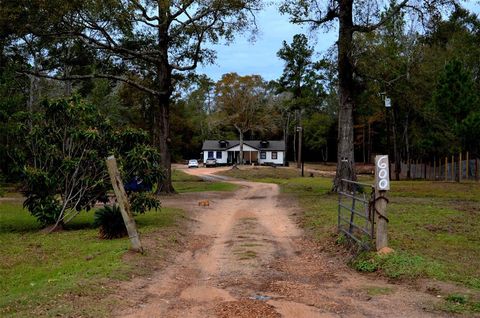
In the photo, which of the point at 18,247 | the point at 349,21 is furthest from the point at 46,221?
the point at 349,21

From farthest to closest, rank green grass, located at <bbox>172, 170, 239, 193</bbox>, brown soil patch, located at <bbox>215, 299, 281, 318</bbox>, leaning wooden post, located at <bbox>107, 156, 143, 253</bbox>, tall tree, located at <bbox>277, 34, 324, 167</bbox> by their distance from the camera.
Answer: tall tree, located at <bbox>277, 34, 324, 167</bbox> < green grass, located at <bbox>172, 170, 239, 193</bbox> < leaning wooden post, located at <bbox>107, 156, 143, 253</bbox> < brown soil patch, located at <bbox>215, 299, 281, 318</bbox>

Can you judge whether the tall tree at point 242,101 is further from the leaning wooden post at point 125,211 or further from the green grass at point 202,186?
the leaning wooden post at point 125,211

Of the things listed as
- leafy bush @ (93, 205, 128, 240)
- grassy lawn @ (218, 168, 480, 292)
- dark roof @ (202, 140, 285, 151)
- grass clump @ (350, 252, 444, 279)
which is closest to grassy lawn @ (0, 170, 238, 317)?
leafy bush @ (93, 205, 128, 240)

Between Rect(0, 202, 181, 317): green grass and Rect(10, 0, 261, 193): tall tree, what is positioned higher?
Rect(10, 0, 261, 193): tall tree

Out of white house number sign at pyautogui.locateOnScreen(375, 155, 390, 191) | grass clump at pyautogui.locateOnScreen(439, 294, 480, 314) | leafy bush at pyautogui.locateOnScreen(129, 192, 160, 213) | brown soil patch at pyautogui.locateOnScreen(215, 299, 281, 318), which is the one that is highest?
white house number sign at pyautogui.locateOnScreen(375, 155, 390, 191)

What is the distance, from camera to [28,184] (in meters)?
14.8

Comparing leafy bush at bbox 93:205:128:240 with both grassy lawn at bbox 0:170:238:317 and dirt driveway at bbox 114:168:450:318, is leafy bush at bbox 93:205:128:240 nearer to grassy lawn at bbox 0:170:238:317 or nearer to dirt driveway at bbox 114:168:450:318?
grassy lawn at bbox 0:170:238:317

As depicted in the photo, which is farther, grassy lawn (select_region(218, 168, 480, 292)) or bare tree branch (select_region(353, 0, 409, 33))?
bare tree branch (select_region(353, 0, 409, 33))

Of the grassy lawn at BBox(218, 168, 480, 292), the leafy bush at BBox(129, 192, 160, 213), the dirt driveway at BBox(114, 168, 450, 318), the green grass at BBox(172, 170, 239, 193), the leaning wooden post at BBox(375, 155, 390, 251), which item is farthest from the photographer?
the green grass at BBox(172, 170, 239, 193)

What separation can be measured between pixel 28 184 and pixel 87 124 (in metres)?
2.45

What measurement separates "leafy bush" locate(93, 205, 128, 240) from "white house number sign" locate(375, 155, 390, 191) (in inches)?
283

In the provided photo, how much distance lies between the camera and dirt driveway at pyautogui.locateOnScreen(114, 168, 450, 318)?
21.3 feet

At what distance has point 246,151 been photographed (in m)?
93.8

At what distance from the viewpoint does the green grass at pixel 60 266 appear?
6.54 meters
